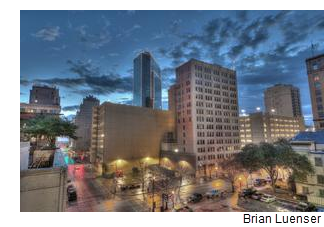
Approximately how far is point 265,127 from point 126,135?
214ft

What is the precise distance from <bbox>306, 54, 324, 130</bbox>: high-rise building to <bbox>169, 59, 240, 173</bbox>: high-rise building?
2044 centimetres

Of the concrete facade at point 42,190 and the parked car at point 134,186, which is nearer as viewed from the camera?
the concrete facade at point 42,190

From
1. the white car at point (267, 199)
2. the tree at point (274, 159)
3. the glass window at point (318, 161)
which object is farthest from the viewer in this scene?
the tree at point (274, 159)

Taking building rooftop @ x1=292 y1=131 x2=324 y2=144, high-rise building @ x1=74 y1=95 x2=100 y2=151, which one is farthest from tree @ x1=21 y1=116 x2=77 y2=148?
high-rise building @ x1=74 y1=95 x2=100 y2=151

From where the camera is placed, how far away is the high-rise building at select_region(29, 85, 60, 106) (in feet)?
200

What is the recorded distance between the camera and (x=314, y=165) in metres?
20.5

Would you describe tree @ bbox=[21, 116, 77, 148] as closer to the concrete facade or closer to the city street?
the concrete facade

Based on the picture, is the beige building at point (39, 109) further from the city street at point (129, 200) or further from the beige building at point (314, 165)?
the beige building at point (314, 165)

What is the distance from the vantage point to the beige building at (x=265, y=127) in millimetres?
80250

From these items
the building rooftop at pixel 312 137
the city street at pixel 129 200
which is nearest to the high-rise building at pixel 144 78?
the city street at pixel 129 200

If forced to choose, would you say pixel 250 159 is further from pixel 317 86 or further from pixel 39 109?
pixel 39 109

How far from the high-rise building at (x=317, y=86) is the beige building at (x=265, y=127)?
1262 inches

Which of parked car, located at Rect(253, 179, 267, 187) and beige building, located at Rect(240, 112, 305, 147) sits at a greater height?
beige building, located at Rect(240, 112, 305, 147)
